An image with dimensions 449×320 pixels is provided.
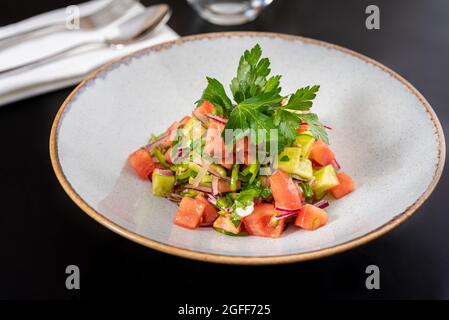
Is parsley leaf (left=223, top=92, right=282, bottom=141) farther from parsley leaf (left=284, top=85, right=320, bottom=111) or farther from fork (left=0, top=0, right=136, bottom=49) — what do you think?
fork (left=0, top=0, right=136, bottom=49)

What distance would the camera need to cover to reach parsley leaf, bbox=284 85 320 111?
6.91 feet

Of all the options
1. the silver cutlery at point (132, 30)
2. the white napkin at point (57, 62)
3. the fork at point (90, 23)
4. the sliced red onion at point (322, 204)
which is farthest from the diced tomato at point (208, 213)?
the fork at point (90, 23)

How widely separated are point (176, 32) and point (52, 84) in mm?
745

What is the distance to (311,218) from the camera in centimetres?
202

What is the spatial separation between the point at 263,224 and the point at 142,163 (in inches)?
21.0

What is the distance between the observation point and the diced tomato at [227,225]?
2016 millimetres

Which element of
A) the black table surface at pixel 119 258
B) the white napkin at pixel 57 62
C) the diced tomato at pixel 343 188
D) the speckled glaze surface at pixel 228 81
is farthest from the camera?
the white napkin at pixel 57 62

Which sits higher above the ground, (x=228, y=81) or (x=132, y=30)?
(x=132, y=30)

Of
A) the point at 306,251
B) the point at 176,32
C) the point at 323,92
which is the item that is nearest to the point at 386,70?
the point at 323,92

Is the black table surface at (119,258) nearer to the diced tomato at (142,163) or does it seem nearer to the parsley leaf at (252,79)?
the diced tomato at (142,163)

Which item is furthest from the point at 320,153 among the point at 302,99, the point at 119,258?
the point at 119,258

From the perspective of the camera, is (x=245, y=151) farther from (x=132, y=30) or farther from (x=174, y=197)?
(x=132, y=30)

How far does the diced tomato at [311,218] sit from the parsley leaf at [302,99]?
1.09 feet

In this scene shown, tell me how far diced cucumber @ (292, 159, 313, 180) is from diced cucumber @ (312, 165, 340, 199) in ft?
0.15
